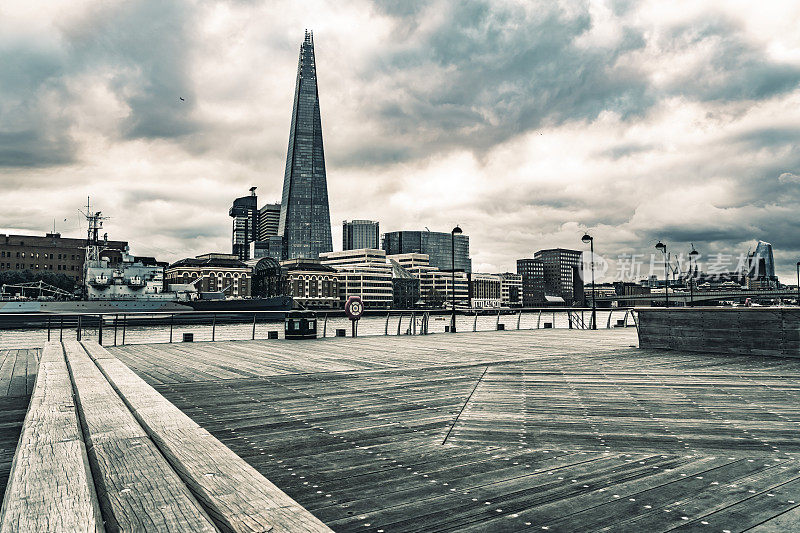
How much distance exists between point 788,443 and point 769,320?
9.72 metres

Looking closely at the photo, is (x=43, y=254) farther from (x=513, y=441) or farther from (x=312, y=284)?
(x=513, y=441)

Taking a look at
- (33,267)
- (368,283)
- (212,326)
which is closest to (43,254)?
(33,267)

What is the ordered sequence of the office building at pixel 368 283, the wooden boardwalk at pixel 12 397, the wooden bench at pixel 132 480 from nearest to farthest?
the wooden bench at pixel 132 480 → the wooden boardwalk at pixel 12 397 → the office building at pixel 368 283

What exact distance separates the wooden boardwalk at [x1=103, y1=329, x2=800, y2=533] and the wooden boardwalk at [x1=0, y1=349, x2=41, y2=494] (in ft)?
5.80

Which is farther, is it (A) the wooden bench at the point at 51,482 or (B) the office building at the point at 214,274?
(B) the office building at the point at 214,274

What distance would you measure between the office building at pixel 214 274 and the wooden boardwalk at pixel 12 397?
150 meters

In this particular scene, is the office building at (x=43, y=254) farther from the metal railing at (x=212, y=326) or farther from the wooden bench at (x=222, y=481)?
the wooden bench at (x=222, y=481)

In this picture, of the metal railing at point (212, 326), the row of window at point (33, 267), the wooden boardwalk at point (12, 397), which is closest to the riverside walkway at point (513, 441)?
the wooden boardwalk at point (12, 397)

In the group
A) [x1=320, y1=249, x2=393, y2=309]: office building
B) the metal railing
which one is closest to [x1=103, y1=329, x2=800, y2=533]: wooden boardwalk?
the metal railing

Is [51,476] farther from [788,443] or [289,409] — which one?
[788,443]

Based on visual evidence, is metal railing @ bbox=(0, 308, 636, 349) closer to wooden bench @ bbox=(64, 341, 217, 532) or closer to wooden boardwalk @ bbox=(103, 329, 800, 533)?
wooden boardwalk @ bbox=(103, 329, 800, 533)

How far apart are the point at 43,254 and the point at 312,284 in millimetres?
77767

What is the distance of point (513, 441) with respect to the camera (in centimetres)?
511

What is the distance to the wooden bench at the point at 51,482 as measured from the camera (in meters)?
1.95
